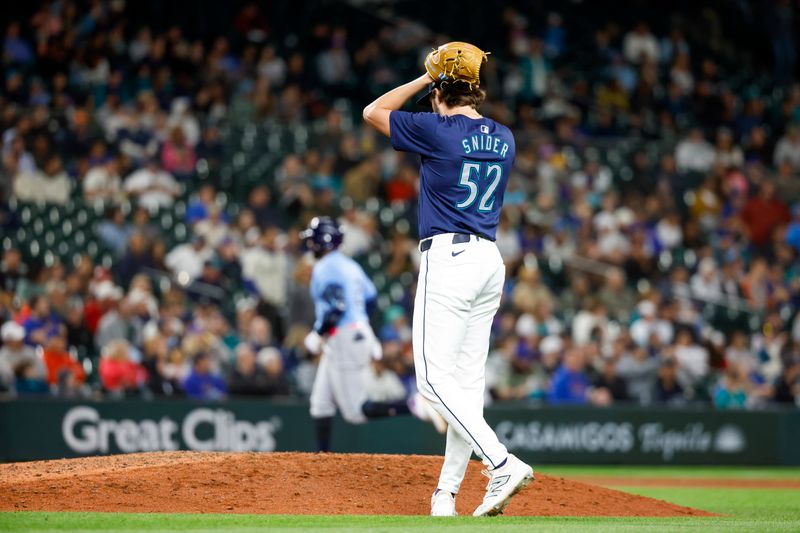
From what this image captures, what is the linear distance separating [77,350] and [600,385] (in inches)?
250

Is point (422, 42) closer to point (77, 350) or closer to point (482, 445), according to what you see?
point (77, 350)

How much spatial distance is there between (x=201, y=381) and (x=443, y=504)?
8024 millimetres

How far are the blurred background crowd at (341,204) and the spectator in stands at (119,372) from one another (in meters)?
0.02

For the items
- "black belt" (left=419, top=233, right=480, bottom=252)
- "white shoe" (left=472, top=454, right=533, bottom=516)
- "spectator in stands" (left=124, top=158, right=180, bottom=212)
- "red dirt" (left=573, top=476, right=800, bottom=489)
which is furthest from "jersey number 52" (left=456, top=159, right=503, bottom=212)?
"spectator in stands" (left=124, top=158, right=180, bottom=212)

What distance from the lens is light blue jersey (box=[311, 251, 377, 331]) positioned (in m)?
11.0

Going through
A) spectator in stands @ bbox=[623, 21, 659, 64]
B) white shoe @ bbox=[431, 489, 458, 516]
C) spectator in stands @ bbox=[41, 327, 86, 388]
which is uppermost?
spectator in stands @ bbox=[623, 21, 659, 64]

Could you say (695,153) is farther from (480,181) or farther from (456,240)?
(456,240)

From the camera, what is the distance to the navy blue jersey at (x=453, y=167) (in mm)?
6918

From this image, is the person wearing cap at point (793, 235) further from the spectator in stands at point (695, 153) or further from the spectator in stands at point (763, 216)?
the spectator in stands at point (695, 153)

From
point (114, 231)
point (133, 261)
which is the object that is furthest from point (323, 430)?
point (114, 231)

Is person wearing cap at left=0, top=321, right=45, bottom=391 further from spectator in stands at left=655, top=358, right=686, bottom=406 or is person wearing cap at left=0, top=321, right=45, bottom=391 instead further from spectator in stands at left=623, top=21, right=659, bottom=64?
spectator in stands at left=623, top=21, right=659, bottom=64

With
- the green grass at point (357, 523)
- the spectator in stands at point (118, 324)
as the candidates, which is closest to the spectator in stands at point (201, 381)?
the spectator in stands at point (118, 324)

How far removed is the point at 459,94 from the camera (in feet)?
23.4

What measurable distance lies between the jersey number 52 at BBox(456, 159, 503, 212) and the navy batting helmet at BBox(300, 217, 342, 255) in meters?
4.29
